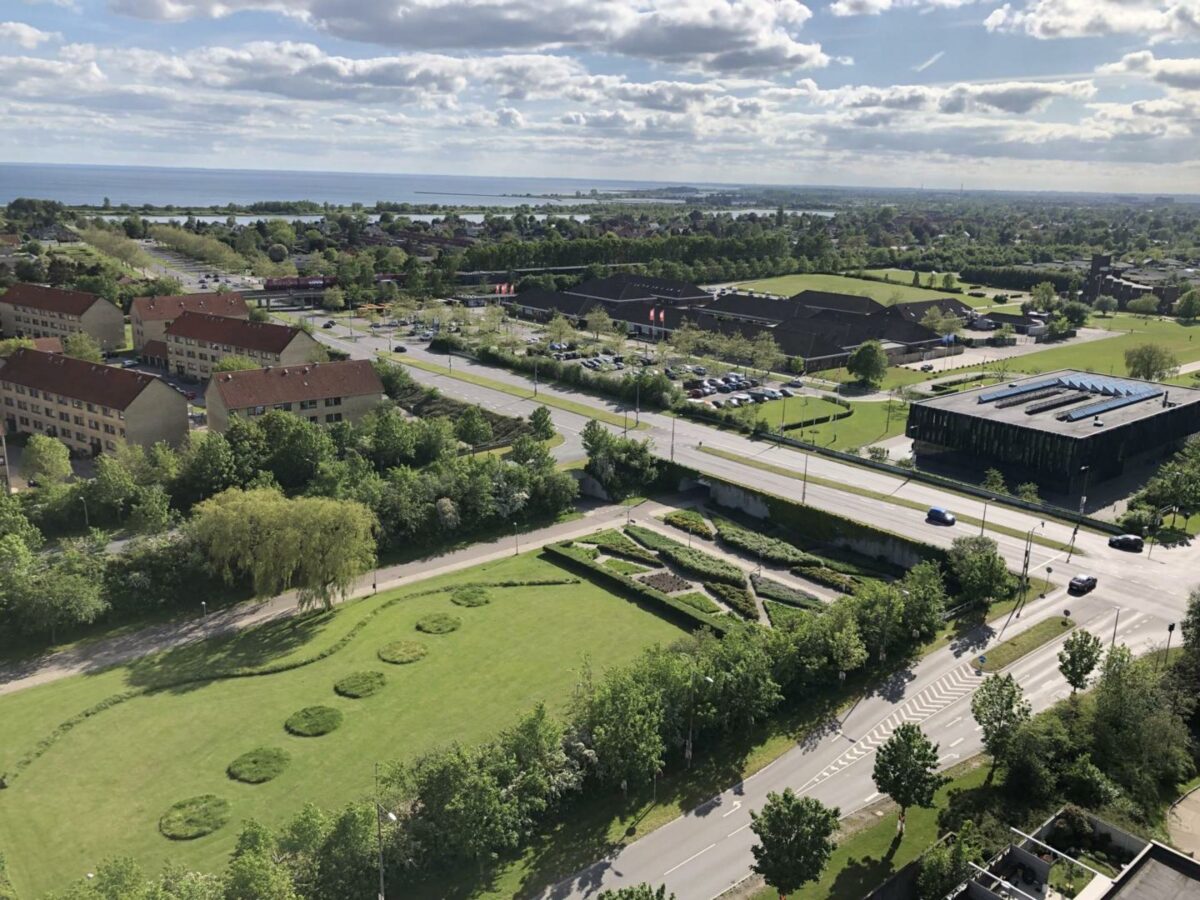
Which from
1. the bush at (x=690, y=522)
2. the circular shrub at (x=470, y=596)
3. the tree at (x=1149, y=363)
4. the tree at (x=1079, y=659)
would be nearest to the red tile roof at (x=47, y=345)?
the circular shrub at (x=470, y=596)

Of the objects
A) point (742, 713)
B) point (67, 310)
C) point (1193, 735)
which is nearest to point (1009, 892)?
point (742, 713)

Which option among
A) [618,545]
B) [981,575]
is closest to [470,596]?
[618,545]

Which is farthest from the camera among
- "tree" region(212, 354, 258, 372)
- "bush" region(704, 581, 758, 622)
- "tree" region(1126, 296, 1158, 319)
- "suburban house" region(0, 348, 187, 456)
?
"tree" region(1126, 296, 1158, 319)

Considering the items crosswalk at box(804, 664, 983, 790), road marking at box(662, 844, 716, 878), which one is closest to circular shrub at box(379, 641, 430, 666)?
road marking at box(662, 844, 716, 878)

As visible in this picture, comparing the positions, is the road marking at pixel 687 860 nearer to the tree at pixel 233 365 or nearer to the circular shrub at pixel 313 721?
the circular shrub at pixel 313 721

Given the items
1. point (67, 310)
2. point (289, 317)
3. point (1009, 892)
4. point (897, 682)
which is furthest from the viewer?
point (289, 317)

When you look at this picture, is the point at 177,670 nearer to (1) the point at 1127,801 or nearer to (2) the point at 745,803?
(2) the point at 745,803

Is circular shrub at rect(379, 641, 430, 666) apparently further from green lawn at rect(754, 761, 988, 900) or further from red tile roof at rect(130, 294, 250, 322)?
A: red tile roof at rect(130, 294, 250, 322)
